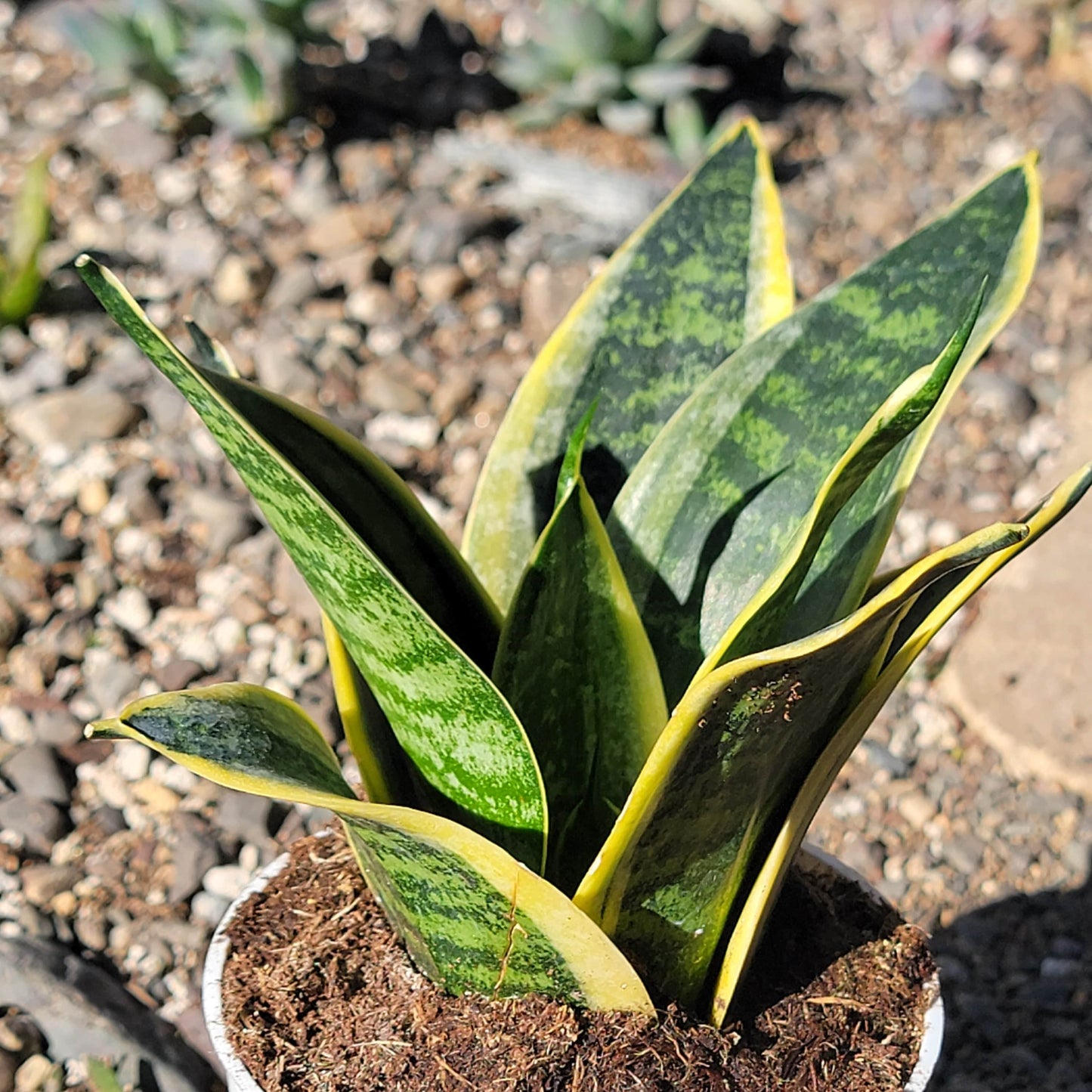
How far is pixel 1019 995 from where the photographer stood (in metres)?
1.53

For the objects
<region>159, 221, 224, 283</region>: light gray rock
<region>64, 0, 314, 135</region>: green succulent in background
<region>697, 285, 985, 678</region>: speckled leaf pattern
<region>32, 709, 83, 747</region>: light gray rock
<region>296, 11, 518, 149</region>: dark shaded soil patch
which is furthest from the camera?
<region>296, 11, 518, 149</region>: dark shaded soil patch

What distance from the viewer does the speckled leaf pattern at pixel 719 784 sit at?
675mm

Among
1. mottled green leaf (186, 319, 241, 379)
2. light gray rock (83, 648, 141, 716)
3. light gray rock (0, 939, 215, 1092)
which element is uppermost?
mottled green leaf (186, 319, 241, 379)

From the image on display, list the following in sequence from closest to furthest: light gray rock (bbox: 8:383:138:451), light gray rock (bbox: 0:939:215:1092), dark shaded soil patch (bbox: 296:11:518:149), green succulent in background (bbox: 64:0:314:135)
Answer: light gray rock (bbox: 0:939:215:1092) < light gray rock (bbox: 8:383:138:451) < green succulent in background (bbox: 64:0:314:135) < dark shaded soil patch (bbox: 296:11:518:149)

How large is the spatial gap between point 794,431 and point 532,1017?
393 millimetres

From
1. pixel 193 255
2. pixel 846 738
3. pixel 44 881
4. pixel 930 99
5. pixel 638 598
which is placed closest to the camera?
pixel 846 738

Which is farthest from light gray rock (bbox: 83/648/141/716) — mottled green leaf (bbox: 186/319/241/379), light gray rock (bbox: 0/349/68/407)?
mottled green leaf (bbox: 186/319/241/379)

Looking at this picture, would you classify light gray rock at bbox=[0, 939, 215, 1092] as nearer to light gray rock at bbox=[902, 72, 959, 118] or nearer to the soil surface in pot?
the soil surface in pot

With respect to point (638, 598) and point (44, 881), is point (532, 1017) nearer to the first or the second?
point (638, 598)

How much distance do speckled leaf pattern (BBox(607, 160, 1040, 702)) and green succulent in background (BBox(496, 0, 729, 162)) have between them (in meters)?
1.84

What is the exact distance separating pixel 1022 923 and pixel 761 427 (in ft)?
3.19

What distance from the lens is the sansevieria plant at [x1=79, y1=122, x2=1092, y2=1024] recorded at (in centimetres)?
71

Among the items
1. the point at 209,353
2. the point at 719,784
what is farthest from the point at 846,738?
the point at 209,353

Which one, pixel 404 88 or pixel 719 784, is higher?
pixel 404 88
